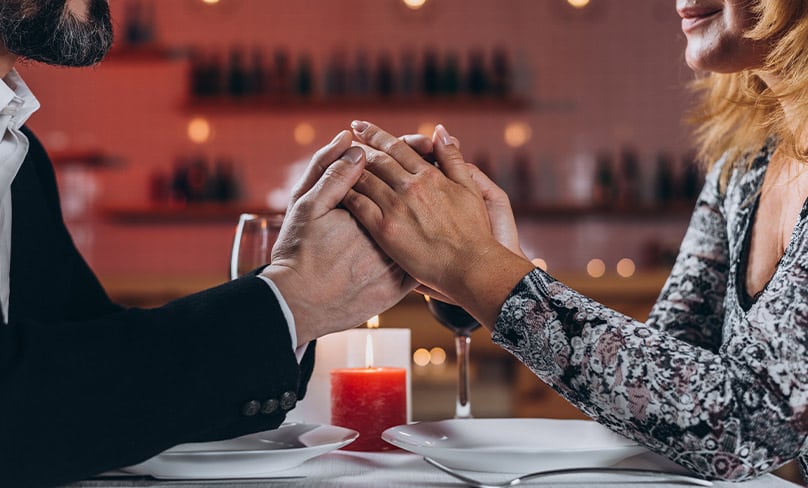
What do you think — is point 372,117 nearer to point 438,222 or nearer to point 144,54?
point 144,54

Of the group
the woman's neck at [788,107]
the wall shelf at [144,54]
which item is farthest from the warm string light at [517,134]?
the woman's neck at [788,107]

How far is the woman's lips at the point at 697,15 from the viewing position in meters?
1.16

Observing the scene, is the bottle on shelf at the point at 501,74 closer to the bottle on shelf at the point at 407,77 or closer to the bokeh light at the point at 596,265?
the bottle on shelf at the point at 407,77

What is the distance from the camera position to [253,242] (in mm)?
961

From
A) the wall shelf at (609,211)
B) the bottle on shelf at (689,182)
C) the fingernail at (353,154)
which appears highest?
the bottle on shelf at (689,182)

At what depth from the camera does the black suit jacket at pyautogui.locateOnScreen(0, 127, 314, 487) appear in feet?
2.12

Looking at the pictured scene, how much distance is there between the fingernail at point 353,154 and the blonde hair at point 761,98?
55 cm

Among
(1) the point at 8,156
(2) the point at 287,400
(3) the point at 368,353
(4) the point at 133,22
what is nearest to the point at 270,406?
(2) the point at 287,400

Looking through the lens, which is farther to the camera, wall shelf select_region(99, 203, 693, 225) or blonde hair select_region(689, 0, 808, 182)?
wall shelf select_region(99, 203, 693, 225)

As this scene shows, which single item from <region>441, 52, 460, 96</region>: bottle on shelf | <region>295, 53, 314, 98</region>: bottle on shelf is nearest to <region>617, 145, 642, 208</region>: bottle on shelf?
<region>441, 52, 460, 96</region>: bottle on shelf

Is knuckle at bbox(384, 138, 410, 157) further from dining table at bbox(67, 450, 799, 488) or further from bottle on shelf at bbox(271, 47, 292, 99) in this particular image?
bottle on shelf at bbox(271, 47, 292, 99)

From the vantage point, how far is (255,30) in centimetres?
394

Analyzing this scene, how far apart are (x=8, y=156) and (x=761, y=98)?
1.01m

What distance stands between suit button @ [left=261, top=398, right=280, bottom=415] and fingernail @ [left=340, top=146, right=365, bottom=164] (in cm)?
33
